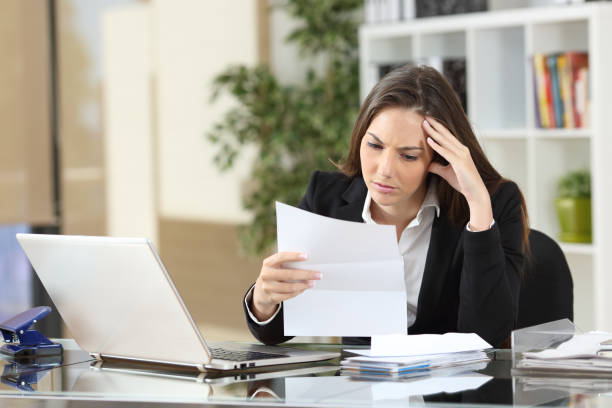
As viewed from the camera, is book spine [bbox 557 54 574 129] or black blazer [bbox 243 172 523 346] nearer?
black blazer [bbox 243 172 523 346]

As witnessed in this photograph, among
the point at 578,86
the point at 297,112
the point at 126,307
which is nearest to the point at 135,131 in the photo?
the point at 297,112

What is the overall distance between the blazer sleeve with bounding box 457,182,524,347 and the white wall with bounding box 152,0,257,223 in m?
3.27

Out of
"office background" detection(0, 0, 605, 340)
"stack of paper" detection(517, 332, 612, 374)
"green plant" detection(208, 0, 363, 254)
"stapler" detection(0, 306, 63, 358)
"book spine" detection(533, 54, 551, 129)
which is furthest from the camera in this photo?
"office background" detection(0, 0, 605, 340)

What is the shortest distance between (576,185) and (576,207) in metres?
0.09

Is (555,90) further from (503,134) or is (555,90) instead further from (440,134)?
(440,134)

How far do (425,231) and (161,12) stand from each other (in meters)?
3.50

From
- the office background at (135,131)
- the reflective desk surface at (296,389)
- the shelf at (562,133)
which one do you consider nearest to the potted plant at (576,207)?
the shelf at (562,133)

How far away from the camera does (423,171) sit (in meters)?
2.05

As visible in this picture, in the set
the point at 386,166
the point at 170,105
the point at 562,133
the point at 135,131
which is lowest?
the point at 386,166

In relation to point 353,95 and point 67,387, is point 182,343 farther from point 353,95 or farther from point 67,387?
point 353,95

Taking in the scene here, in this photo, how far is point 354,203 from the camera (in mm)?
2266

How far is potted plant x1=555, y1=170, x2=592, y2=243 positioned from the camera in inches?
145

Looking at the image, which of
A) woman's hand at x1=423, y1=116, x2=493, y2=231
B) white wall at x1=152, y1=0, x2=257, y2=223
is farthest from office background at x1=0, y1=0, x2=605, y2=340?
woman's hand at x1=423, y1=116, x2=493, y2=231

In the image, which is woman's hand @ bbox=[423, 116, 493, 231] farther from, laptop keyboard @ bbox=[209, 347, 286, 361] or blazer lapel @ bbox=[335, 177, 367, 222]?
laptop keyboard @ bbox=[209, 347, 286, 361]
